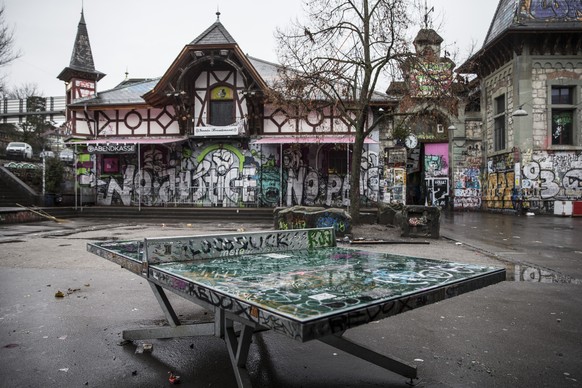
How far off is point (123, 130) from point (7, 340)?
2143 cm

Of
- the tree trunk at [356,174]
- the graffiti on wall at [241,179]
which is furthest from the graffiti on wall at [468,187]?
the tree trunk at [356,174]

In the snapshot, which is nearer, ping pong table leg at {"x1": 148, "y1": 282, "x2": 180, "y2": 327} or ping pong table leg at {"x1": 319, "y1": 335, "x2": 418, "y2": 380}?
ping pong table leg at {"x1": 319, "y1": 335, "x2": 418, "y2": 380}

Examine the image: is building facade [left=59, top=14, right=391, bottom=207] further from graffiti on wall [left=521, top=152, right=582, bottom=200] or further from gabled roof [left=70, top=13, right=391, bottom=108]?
graffiti on wall [left=521, top=152, right=582, bottom=200]

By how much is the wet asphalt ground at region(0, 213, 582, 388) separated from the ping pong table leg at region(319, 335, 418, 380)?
95mm

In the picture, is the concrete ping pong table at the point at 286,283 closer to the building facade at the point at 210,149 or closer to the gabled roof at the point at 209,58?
the gabled roof at the point at 209,58

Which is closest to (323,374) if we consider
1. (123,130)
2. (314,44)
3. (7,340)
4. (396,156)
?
(7,340)

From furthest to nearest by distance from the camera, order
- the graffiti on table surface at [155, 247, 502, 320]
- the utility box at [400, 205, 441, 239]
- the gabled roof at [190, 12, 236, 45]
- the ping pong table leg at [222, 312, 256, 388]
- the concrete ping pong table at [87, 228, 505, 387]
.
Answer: the gabled roof at [190, 12, 236, 45], the utility box at [400, 205, 441, 239], the ping pong table leg at [222, 312, 256, 388], the graffiti on table surface at [155, 247, 502, 320], the concrete ping pong table at [87, 228, 505, 387]

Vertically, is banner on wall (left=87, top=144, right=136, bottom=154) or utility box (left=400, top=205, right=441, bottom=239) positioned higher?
banner on wall (left=87, top=144, right=136, bottom=154)

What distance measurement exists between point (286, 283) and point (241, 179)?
19.7 meters

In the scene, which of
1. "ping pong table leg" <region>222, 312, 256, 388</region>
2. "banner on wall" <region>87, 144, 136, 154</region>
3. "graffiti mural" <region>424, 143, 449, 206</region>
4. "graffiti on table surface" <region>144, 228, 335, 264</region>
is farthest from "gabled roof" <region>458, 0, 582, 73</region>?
"ping pong table leg" <region>222, 312, 256, 388</region>

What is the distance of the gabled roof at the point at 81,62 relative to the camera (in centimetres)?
2530

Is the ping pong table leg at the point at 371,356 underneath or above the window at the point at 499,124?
underneath

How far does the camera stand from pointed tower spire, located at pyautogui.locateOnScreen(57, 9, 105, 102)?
25.4 metres

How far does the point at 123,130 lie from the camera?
75.4ft
